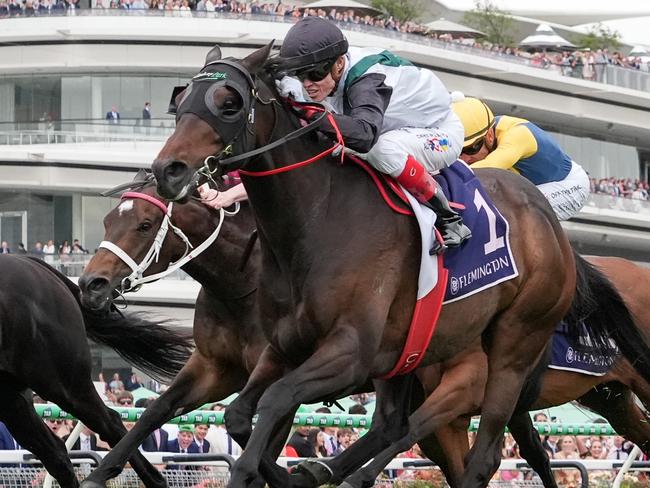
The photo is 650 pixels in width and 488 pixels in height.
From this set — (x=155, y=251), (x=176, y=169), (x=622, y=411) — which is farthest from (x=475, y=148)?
(x=176, y=169)

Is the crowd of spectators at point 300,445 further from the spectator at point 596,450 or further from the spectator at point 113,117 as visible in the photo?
the spectator at point 113,117

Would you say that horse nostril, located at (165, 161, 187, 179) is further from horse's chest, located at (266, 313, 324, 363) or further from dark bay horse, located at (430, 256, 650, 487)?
dark bay horse, located at (430, 256, 650, 487)

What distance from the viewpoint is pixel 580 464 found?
9.05 m

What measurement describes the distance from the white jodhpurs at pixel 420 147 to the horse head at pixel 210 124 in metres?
0.61

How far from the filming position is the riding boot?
5582 mm

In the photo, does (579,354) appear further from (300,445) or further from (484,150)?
(300,445)

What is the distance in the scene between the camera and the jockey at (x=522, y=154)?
732 centimetres

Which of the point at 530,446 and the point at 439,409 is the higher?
Result: the point at 439,409

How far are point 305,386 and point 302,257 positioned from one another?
56 centimetres

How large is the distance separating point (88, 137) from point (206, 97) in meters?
24.9

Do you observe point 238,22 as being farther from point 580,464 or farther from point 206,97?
point 206,97

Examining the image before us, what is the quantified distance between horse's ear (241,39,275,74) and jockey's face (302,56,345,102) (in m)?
0.38

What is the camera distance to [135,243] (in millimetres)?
6793

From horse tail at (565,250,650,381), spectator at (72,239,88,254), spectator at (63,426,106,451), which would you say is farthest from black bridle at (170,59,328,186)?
spectator at (72,239,88,254)
